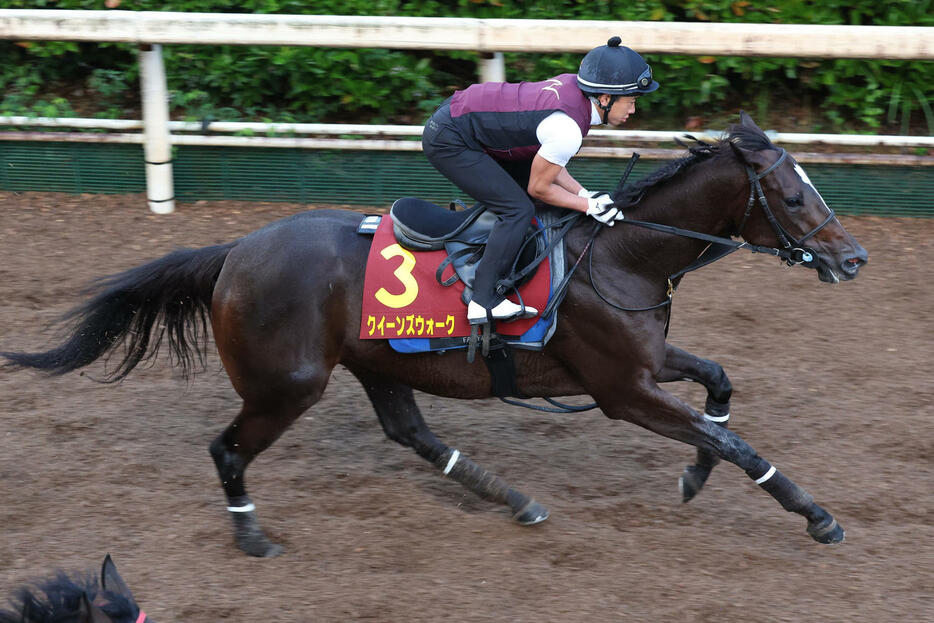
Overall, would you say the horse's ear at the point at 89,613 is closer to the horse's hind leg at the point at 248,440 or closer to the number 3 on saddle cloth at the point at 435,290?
the horse's hind leg at the point at 248,440

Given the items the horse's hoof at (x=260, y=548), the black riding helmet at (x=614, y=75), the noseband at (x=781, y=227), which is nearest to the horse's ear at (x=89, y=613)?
the horse's hoof at (x=260, y=548)

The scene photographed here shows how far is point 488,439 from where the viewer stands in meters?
5.73

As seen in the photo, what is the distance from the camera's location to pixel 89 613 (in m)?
2.62

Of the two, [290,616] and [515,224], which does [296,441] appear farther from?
[515,224]

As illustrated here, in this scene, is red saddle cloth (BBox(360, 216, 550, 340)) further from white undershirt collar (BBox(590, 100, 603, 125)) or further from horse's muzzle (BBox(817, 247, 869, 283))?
horse's muzzle (BBox(817, 247, 869, 283))

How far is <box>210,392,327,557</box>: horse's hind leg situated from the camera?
185 inches

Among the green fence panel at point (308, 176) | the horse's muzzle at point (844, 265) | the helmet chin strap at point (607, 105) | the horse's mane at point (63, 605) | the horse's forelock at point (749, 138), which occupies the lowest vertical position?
the green fence panel at point (308, 176)

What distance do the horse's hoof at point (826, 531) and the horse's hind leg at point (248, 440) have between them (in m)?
2.34

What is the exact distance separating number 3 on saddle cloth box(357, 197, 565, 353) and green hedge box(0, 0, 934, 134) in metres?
4.11

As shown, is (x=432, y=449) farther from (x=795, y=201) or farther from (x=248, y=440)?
(x=795, y=201)

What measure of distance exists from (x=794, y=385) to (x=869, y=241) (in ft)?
6.83

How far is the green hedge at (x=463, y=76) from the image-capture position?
→ 8391mm

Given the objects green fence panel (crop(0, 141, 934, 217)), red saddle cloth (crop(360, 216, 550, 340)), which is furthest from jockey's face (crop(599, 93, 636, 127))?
green fence panel (crop(0, 141, 934, 217))

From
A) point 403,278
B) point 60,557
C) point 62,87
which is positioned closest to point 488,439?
point 403,278
